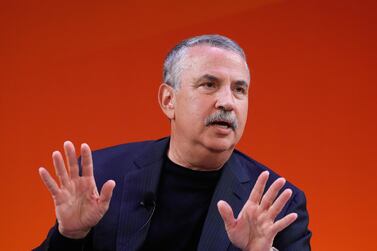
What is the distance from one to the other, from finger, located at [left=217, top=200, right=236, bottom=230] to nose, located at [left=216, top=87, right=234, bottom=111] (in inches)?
16.2

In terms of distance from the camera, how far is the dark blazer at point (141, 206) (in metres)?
2.15

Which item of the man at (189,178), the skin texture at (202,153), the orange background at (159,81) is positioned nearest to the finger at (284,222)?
the skin texture at (202,153)

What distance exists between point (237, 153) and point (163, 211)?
399 millimetres

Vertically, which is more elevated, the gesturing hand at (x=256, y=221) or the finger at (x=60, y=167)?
the finger at (x=60, y=167)

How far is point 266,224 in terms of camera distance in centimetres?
188

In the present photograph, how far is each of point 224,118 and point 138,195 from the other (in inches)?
15.6

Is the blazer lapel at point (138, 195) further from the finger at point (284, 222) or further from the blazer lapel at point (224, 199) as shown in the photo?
the finger at point (284, 222)

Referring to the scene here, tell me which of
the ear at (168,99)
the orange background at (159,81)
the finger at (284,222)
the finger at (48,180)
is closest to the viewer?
the finger at (284,222)

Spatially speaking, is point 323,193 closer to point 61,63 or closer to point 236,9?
point 236,9

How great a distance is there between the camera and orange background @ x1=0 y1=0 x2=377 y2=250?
125 inches

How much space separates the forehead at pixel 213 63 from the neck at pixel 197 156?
0.81ft

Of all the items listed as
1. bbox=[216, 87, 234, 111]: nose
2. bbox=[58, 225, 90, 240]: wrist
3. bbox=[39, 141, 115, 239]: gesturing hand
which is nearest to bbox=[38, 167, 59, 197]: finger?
bbox=[39, 141, 115, 239]: gesturing hand

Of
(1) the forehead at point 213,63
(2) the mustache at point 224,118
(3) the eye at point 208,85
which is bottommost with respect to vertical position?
(2) the mustache at point 224,118

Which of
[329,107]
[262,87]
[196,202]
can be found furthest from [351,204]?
[196,202]
